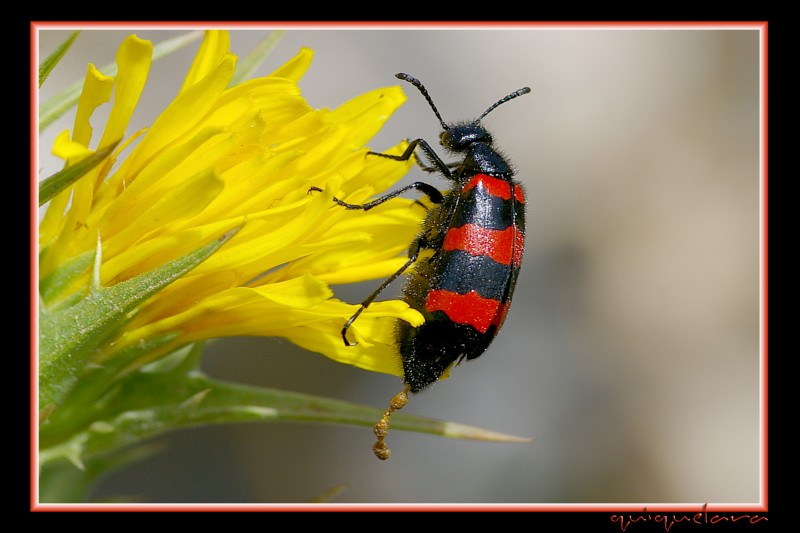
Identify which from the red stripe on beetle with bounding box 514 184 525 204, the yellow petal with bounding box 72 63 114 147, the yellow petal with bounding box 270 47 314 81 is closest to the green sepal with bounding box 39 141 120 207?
the yellow petal with bounding box 72 63 114 147

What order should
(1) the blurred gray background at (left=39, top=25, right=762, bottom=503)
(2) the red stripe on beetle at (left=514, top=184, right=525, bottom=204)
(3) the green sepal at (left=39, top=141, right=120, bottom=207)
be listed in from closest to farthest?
1. (3) the green sepal at (left=39, top=141, right=120, bottom=207)
2. (2) the red stripe on beetle at (left=514, top=184, right=525, bottom=204)
3. (1) the blurred gray background at (left=39, top=25, right=762, bottom=503)

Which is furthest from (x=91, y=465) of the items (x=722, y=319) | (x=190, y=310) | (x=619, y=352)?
(x=722, y=319)

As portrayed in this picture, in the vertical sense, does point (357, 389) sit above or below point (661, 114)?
below

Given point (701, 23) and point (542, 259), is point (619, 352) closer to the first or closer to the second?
point (542, 259)

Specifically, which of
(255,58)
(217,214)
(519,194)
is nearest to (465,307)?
(519,194)

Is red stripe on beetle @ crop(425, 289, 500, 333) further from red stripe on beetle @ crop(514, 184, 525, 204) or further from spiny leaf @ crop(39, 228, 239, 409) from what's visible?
spiny leaf @ crop(39, 228, 239, 409)

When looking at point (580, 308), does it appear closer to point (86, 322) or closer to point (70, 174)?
point (86, 322)

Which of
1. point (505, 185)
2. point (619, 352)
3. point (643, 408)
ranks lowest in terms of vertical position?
point (643, 408)
